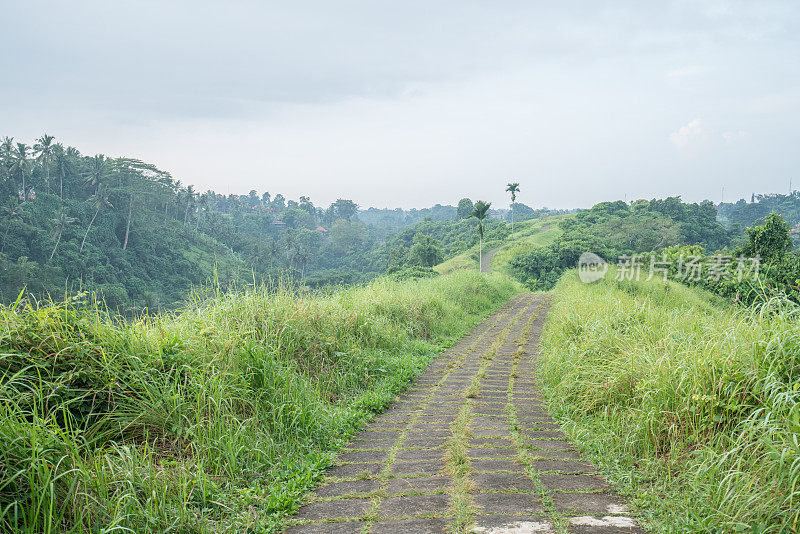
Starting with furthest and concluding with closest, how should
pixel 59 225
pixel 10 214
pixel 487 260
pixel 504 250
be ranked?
pixel 504 250 → pixel 487 260 → pixel 59 225 → pixel 10 214

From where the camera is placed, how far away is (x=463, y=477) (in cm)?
334

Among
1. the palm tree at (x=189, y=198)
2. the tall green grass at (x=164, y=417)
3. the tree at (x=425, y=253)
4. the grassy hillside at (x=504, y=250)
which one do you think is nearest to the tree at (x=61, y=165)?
the palm tree at (x=189, y=198)

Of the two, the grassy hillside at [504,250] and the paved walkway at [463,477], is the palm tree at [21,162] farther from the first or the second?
the paved walkway at [463,477]

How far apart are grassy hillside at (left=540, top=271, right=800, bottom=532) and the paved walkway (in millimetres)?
299

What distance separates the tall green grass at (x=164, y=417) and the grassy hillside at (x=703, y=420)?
224cm

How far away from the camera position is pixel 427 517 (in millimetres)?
2799

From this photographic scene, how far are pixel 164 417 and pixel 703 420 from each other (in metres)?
3.77

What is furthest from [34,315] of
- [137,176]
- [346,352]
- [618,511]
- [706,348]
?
[137,176]

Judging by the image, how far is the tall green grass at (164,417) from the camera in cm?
239

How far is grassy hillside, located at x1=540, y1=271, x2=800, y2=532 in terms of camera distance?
8.03 feet

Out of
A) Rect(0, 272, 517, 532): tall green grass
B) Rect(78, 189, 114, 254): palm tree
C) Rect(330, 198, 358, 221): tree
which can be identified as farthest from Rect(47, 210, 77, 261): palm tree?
Rect(330, 198, 358, 221): tree

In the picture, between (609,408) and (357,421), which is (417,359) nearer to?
(357,421)

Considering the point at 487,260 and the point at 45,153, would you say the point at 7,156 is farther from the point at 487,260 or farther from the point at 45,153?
the point at 487,260

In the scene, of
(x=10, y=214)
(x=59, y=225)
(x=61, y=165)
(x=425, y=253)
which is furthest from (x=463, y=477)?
(x=61, y=165)
